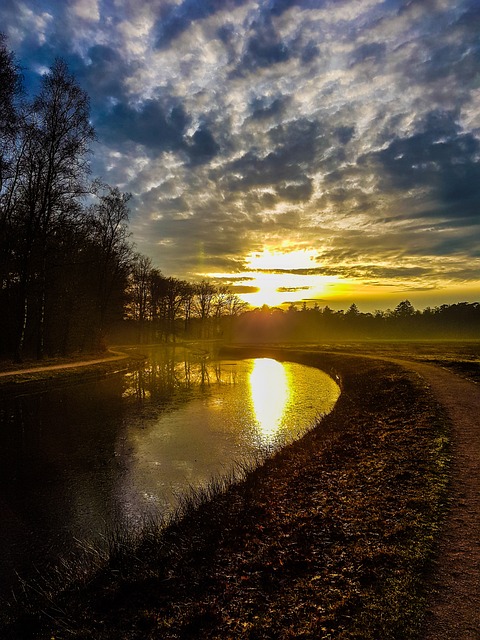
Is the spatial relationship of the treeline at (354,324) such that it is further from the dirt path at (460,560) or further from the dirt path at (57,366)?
the dirt path at (460,560)

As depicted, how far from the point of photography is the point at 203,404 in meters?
18.3

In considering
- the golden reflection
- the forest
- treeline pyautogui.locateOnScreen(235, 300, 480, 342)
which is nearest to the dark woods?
the forest

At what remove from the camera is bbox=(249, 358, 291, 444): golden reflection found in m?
14.2

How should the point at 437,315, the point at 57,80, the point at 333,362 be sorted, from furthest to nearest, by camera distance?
the point at 437,315
the point at 333,362
the point at 57,80

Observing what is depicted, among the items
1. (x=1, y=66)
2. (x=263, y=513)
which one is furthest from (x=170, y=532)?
(x=1, y=66)

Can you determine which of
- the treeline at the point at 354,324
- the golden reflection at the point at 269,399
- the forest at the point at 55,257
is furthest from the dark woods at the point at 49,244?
the treeline at the point at 354,324

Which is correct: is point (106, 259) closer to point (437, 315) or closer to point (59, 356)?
point (59, 356)

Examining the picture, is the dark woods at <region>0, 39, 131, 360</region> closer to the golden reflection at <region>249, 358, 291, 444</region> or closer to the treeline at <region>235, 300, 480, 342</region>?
the golden reflection at <region>249, 358, 291, 444</region>

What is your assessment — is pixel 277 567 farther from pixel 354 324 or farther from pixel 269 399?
pixel 354 324

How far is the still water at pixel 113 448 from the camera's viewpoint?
695 cm

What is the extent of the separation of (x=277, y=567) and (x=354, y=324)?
136 m

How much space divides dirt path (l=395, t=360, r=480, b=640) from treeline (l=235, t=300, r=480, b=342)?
10211 cm

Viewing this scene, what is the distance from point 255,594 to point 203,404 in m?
14.0

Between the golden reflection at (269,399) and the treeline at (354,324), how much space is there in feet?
268
